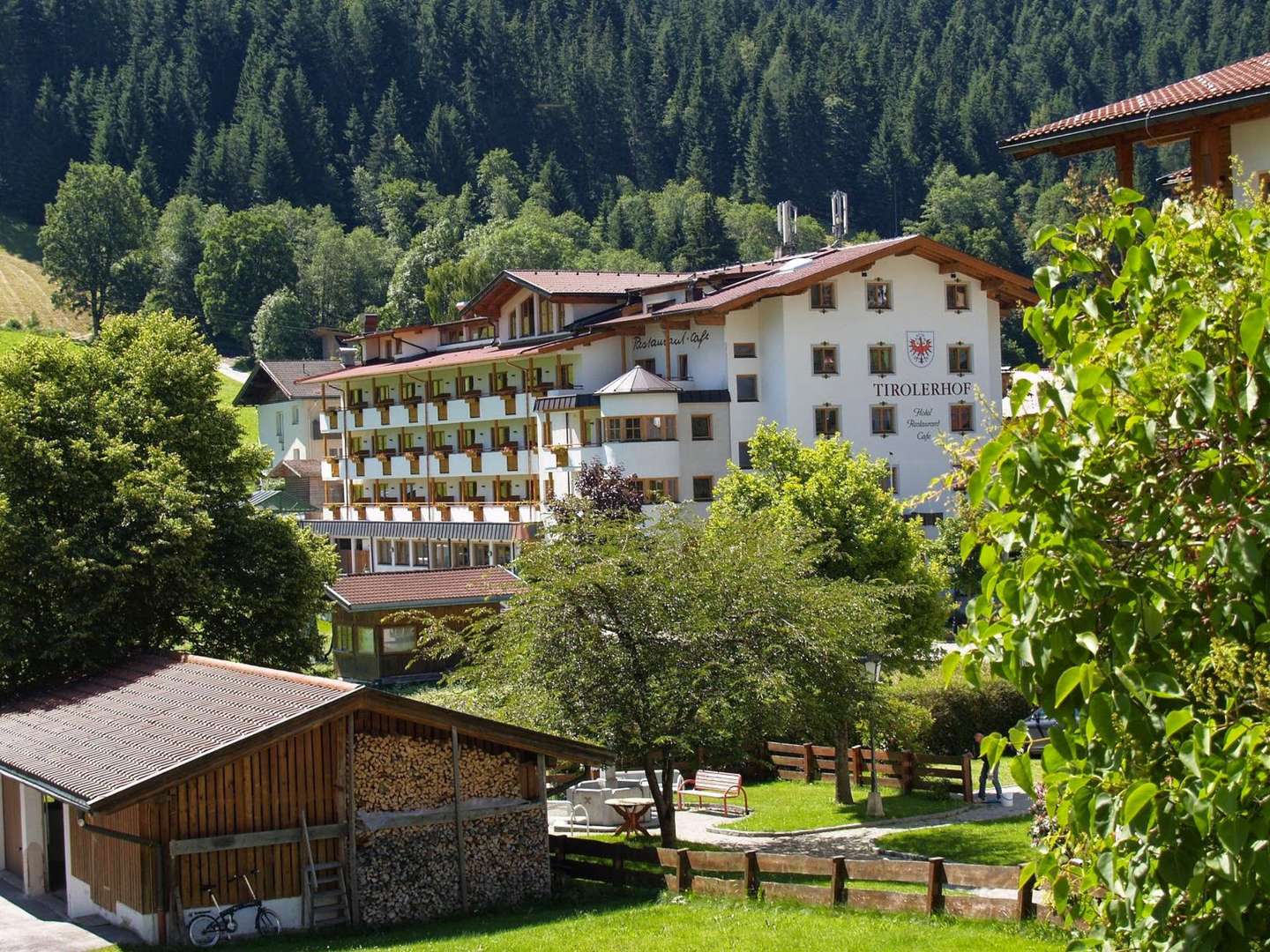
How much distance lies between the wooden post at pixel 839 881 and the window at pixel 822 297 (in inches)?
1581

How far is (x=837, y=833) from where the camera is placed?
29.0 m

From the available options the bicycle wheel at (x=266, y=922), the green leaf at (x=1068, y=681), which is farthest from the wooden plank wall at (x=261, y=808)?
the green leaf at (x=1068, y=681)

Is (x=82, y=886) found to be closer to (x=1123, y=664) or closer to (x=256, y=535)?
(x=256, y=535)

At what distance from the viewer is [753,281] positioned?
62.0 meters

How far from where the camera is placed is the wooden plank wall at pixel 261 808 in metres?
21.9

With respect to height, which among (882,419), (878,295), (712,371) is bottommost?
(882,419)

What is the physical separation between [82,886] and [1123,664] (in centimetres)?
2072

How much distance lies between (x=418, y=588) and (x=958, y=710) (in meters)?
20.8

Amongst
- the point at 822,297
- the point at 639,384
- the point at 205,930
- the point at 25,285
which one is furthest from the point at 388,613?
the point at 25,285

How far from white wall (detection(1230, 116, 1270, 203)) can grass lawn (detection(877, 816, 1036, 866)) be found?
34.2 ft

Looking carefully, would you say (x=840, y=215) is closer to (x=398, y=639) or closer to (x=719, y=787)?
(x=398, y=639)

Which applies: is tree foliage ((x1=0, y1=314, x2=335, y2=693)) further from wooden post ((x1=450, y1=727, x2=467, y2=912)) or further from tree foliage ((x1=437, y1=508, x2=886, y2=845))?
wooden post ((x1=450, y1=727, x2=467, y2=912))

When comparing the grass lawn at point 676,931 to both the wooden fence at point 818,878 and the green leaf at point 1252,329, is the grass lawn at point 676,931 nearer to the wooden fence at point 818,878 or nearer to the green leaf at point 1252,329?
the wooden fence at point 818,878

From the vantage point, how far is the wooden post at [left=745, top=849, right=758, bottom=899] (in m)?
21.7
